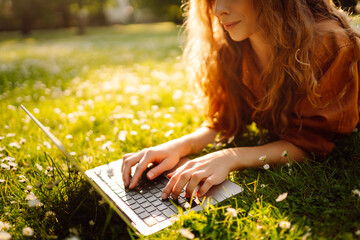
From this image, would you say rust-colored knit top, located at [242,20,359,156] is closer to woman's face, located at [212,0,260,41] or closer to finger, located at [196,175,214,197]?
woman's face, located at [212,0,260,41]

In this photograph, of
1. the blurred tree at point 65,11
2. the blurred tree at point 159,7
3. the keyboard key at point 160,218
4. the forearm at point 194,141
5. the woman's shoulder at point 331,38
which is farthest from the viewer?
the blurred tree at point 65,11

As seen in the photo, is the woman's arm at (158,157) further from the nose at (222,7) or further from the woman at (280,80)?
the nose at (222,7)

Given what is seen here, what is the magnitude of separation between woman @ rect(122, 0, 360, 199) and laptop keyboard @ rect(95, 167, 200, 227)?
55 mm

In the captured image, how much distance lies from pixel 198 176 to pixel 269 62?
0.96 meters

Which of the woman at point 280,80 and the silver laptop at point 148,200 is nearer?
the silver laptop at point 148,200

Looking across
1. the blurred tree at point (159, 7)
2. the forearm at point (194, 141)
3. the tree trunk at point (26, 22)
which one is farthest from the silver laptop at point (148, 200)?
the tree trunk at point (26, 22)

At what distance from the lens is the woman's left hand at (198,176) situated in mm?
1774

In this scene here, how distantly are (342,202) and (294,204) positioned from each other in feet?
0.84

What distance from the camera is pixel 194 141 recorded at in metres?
2.49

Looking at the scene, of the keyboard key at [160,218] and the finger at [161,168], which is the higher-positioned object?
the finger at [161,168]

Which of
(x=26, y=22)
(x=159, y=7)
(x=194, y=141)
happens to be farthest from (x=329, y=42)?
(x=26, y=22)

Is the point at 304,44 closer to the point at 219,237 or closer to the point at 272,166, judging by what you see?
Result: the point at 272,166

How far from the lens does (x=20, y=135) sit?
3.08 metres

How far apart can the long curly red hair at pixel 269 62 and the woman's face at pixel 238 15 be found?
0.05 metres
